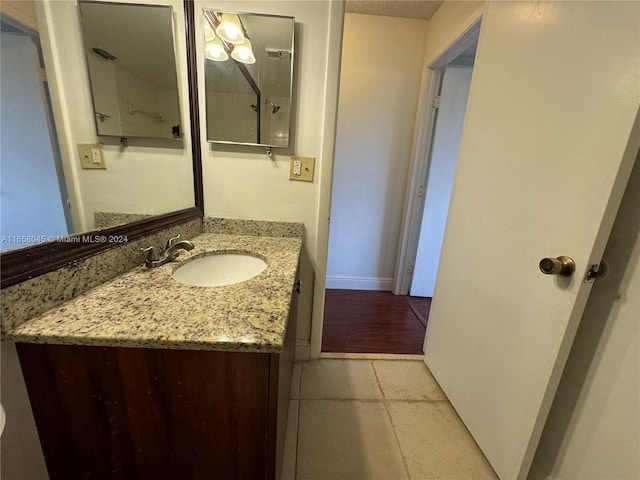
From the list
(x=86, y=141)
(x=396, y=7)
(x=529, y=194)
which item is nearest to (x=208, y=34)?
(x=86, y=141)

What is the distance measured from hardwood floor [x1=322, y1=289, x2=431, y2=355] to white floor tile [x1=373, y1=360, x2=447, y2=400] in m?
0.13

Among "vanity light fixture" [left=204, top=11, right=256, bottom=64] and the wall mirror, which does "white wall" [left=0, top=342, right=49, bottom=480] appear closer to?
the wall mirror

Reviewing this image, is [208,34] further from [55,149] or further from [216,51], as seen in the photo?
[55,149]

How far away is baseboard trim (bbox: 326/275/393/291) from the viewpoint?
8.63 ft

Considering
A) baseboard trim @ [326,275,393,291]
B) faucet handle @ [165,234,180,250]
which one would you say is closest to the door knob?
faucet handle @ [165,234,180,250]

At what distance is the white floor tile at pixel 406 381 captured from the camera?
1396mm

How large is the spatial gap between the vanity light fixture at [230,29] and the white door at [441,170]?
1692mm

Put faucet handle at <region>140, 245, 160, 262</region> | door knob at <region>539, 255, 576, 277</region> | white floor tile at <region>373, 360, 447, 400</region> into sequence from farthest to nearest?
white floor tile at <region>373, 360, 447, 400</region>
faucet handle at <region>140, 245, 160, 262</region>
door knob at <region>539, 255, 576, 277</region>

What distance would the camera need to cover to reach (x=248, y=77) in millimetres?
1195

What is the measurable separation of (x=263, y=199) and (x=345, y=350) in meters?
1.17

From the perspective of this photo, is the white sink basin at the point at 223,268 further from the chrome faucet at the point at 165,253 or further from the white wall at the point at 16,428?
the white wall at the point at 16,428

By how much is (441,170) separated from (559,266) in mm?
1691

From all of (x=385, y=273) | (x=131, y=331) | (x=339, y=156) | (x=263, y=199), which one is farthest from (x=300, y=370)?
(x=339, y=156)

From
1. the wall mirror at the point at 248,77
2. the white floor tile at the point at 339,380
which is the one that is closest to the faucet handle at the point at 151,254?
the wall mirror at the point at 248,77
